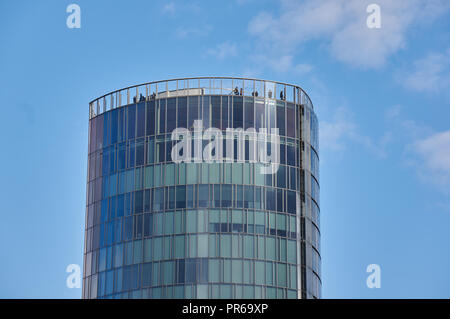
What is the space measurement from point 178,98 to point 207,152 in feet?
28.4

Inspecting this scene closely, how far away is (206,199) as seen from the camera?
156 meters

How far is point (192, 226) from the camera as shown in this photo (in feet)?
507

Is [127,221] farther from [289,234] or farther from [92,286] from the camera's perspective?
[289,234]

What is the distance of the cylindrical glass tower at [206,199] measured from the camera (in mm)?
153125

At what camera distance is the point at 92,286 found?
16075 centimetres

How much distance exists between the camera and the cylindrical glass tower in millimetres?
153125

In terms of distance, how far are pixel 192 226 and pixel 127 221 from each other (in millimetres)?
9493
